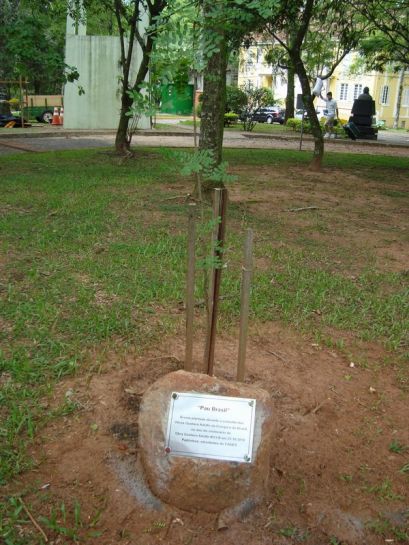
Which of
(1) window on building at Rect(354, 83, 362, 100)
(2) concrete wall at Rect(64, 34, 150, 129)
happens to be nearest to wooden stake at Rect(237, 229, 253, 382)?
(2) concrete wall at Rect(64, 34, 150, 129)

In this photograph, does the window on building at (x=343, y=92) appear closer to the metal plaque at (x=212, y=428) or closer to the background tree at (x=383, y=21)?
the background tree at (x=383, y=21)

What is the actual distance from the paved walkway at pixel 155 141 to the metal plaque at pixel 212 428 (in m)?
12.1

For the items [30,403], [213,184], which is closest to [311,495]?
[30,403]

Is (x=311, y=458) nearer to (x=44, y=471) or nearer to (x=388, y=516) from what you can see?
(x=388, y=516)

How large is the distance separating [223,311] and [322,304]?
74 centimetres

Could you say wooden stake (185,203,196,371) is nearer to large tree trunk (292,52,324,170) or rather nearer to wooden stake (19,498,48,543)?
wooden stake (19,498,48,543)

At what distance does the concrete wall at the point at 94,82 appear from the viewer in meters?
19.9

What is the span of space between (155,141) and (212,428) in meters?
15.0

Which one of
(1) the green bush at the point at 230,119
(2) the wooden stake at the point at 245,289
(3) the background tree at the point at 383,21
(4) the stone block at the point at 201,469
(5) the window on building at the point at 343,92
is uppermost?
(5) the window on building at the point at 343,92

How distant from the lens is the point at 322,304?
166 inches

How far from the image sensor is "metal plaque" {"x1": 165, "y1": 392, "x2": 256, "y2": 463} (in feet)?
7.35

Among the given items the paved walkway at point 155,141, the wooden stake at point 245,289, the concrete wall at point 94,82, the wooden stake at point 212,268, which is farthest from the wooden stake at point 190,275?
the concrete wall at point 94,82

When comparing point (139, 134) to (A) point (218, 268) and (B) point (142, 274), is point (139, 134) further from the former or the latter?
(A) point (218, 268)

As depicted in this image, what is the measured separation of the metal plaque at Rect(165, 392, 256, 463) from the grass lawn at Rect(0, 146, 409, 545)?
2.10ft
